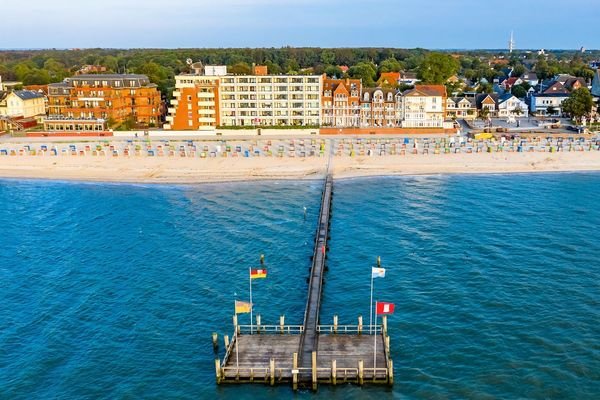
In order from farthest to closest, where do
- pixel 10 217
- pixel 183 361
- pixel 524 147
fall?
1. pixel 524 147
2. pixel 10 217
3. pixel 183 361

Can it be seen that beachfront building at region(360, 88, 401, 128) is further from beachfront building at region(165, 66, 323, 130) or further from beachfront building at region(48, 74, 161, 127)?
beachfront building at region(48, 74, 161, 127)

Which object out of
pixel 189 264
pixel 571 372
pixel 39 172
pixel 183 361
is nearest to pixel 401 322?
pixel 571 372

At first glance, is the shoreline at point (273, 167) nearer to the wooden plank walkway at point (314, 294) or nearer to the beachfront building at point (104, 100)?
the wooden plank walkway at point (314, 294)

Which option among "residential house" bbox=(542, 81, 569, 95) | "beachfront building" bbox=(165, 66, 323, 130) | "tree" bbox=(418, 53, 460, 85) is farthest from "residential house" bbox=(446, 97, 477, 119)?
"beachfront building" bbox=(165, 66, 323, 130)

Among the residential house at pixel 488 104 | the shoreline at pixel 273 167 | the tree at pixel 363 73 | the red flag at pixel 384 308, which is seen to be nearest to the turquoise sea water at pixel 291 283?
the red flag at pixel 384 308

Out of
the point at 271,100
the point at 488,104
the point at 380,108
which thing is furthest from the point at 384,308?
the point at 488,104

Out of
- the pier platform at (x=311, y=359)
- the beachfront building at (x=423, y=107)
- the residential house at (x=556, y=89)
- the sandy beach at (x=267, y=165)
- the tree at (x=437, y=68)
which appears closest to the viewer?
the pier platform at (x=311, y=359)

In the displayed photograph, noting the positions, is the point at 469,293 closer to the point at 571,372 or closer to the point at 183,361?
the point at 571,372
